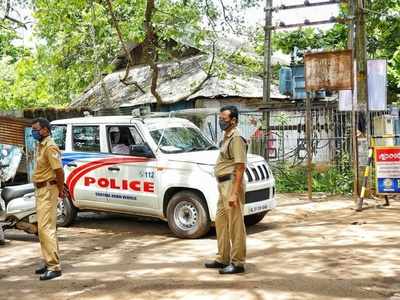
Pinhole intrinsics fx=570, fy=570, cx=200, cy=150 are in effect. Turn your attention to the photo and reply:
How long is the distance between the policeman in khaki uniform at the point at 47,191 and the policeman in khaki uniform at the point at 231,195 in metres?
1.88

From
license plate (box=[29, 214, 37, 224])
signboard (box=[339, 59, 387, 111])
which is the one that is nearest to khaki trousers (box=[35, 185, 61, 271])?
license plate (box=[29, 214, 37, 224])

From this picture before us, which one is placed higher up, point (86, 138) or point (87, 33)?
point (87, 33)

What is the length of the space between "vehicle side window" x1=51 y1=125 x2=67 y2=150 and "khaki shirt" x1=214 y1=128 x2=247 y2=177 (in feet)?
15.7

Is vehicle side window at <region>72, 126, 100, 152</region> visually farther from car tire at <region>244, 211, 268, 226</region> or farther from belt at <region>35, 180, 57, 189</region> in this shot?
belt at <region>35, 180, 57, 189</region>

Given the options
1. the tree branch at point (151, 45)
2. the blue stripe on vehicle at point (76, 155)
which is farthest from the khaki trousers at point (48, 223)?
the tree branch at point (151, 45)

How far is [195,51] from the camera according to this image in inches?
888

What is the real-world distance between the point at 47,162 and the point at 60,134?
398 cm

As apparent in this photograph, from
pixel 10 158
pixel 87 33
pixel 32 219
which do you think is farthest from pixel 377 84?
Answer: pixel 87 33

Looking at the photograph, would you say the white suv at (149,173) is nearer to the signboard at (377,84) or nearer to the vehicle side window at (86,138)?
the vehicle side window at (86,138)

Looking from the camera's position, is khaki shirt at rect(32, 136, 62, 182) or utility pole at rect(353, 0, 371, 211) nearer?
khaki shirt at rect(32, 136, 62, 182)

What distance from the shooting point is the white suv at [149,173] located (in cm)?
859

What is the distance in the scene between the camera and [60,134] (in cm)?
1052

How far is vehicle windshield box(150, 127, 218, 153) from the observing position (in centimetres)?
925

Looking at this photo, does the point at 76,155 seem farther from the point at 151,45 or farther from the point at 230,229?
the point at 151,45
